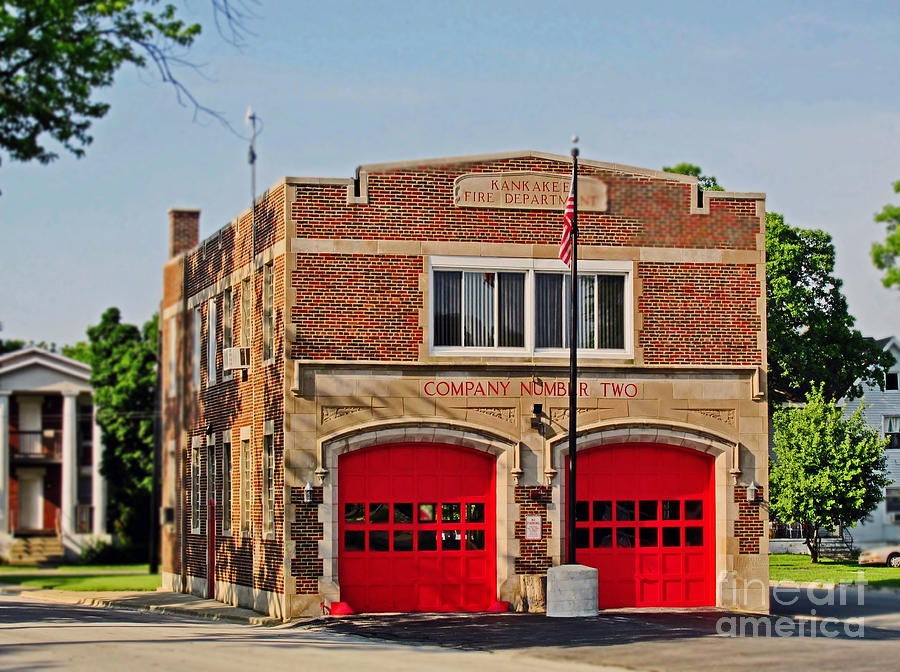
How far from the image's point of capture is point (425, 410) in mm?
26453

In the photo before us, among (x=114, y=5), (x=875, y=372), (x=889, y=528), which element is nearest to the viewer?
(x=114, y=5)

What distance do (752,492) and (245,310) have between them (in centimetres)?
1133

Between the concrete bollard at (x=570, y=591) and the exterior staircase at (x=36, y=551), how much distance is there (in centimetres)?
4287

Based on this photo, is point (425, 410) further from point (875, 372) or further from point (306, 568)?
point (875, 372)

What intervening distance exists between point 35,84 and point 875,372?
42.4 m

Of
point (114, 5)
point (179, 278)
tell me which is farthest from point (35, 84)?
point (179, 278)

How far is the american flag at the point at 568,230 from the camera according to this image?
2559 centimetres

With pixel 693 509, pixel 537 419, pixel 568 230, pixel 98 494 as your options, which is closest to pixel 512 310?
pixel 537 419

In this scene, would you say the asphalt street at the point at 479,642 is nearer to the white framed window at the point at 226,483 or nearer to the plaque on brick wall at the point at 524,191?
the white framed window at the point at 226,483

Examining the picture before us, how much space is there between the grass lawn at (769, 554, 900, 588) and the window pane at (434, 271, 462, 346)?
57.8 feet

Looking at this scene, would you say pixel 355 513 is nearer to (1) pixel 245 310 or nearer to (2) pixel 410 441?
(2) pixel 410 441

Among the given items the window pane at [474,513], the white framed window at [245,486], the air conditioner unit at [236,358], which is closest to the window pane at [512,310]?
the window pane at [474,513]

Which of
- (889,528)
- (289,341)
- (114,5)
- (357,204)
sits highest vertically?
(114,5)

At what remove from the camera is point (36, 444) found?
65.1 m
